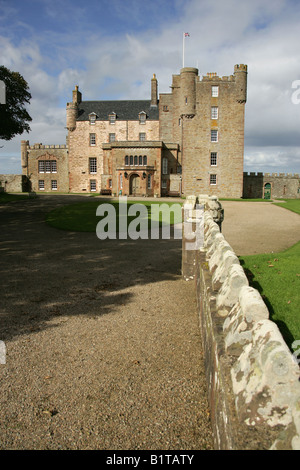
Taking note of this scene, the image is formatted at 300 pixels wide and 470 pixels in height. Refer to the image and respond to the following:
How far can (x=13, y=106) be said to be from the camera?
27922 millimetres

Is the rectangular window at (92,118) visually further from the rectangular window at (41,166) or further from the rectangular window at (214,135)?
the rectangular window at (214,135)

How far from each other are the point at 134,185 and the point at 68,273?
36763mm

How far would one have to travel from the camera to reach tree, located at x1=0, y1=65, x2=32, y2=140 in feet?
87.4

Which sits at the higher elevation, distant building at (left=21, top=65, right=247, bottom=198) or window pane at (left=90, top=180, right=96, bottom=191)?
distant building at (left=21, top=65, right=247, bottom=198)

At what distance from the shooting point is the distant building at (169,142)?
42.2 meters

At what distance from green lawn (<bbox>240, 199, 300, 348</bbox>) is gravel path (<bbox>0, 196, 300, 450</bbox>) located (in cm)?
121

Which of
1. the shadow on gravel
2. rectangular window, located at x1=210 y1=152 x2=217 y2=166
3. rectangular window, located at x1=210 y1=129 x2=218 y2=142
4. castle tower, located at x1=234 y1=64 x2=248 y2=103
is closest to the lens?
the shadow on gravel

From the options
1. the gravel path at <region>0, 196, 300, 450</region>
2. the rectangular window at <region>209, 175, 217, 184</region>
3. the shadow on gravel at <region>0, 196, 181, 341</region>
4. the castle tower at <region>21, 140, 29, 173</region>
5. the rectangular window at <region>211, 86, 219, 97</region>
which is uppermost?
the rectangular window at <region>211, 86, 219, 97</region>

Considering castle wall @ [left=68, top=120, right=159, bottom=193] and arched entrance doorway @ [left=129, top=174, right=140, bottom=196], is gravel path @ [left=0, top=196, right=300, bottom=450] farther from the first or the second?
castle wall @ [left=68, top=120, right=159, bottom=193]

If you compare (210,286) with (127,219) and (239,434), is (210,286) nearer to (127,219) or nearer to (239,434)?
(239,434)

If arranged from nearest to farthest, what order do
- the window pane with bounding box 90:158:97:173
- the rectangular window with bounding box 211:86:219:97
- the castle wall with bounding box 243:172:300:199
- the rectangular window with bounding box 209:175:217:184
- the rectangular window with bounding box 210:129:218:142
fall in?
the rectangular window with bounding box 211:86:219:97 → the rectangular window with bounding box 210:129:218:142 → the rectangular window with bounding box 209:175:217:184 → the castle wall with bounding box 243:172:300:199 → the window pane with bounding box 90:158:97:173

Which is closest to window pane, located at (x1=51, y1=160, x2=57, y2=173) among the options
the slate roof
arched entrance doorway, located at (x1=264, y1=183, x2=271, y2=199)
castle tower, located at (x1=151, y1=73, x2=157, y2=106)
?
the slate roof

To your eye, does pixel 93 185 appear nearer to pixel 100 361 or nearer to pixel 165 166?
pixel 165 166
